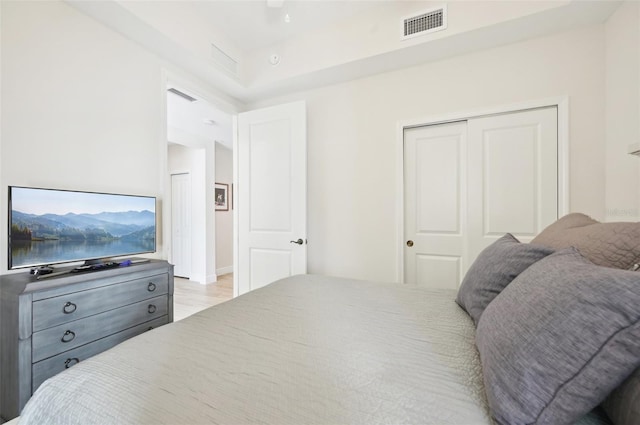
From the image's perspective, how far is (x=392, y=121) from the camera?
104 inches

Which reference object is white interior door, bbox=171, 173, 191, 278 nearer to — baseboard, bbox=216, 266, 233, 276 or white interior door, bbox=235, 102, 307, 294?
baseboard, bbox=216, 266, 233, 276

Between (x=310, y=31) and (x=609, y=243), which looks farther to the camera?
(x=310, y=31)

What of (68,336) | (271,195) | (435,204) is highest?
(271,195)

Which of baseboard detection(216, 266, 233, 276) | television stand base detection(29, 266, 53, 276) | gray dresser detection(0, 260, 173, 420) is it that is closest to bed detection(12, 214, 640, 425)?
gray dresser detection(0, 260, 173, 420)

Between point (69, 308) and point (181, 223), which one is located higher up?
point (181, 223)

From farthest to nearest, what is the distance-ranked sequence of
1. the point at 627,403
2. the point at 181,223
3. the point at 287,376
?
the point at 181,223, the point at 287,376, the point at 627,403

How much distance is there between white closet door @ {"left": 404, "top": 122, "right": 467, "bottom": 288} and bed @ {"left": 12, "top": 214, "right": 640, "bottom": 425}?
1.41 m

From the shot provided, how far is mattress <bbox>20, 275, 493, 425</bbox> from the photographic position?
62 cm

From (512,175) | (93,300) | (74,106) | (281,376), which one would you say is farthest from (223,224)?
(281,376)

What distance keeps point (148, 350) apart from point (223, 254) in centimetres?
495

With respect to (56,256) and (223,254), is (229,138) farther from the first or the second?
(56,256)

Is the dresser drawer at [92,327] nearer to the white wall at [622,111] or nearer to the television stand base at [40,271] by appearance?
the television stand base at [40,271]

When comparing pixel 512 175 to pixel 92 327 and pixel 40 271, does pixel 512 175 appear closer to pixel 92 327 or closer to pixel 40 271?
pixel 92 327

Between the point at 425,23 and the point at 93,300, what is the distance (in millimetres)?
3091
